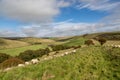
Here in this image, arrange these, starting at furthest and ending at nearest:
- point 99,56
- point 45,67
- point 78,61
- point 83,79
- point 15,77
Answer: point 99,56 → point 78,61 → point 45,67 → point 15,77 → point 83,79

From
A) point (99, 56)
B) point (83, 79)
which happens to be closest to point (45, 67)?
point (83, 79)

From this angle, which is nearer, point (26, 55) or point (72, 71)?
point (72, 71)

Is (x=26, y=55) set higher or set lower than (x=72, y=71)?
lower

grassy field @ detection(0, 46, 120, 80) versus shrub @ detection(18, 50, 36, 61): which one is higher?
grassy field @ detection(0, 46, 120, 80)

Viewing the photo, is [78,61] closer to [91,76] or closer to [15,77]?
[91,76]

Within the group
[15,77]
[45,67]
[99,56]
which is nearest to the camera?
[15,77]

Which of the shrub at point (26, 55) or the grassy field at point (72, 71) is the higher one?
the grassy field at point (72, 71)

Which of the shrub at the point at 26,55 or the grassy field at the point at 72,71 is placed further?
the shrub at the point at 26,55

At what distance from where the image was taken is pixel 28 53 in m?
112

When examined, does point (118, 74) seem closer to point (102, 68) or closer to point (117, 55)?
point (102, 68)

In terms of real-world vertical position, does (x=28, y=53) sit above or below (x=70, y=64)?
below

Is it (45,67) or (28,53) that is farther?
(28,53)

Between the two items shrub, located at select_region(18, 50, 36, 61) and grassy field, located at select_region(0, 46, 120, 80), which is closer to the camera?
grassy field, located at select_region(0, 46, 120, 80)

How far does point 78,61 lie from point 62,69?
119 inches
